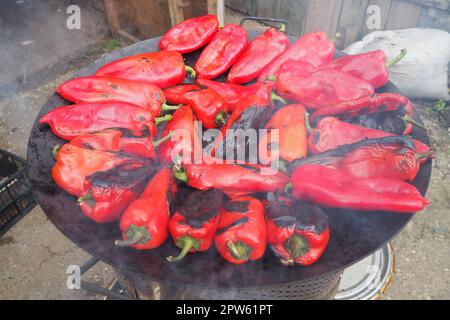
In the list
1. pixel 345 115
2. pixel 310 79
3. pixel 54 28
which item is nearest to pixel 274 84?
pixel 310 79

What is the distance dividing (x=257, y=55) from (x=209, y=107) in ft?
2.40

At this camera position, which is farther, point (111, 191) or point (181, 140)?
point (181, 140)

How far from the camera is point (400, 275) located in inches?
131

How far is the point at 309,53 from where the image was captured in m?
2.91

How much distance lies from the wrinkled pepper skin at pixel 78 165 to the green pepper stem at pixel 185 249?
578 millimetres

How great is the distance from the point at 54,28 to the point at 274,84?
4.81 metres

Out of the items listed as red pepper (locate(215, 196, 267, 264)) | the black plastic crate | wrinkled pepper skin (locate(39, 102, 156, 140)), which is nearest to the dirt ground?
the black plastic crate

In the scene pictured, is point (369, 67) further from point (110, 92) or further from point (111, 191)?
point (111, 191)

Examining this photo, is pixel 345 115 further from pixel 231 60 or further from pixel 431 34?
pixel 431 34

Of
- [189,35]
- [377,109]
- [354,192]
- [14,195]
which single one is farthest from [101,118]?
[14,195]

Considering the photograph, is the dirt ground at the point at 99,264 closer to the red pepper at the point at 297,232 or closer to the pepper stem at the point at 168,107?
the pepper stem at the point at 168,107

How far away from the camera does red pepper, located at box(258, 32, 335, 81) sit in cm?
287

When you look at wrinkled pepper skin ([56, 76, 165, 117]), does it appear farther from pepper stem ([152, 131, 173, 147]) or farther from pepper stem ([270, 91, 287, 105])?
pepper stem ([270, 91, 287, 105])

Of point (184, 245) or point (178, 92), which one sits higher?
point (178, 92)
